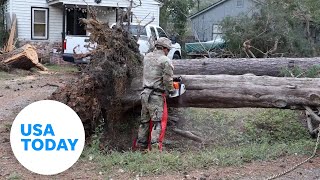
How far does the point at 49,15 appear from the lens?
22688 mm

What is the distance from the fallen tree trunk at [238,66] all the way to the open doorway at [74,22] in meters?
12.7

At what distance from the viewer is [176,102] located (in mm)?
7992

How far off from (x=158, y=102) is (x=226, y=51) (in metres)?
12.1

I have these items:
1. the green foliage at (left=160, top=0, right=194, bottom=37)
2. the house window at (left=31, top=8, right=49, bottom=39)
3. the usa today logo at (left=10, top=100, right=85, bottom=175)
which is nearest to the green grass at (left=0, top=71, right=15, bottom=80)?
the house window at (left=31, top=8, right=49, bottom=39)

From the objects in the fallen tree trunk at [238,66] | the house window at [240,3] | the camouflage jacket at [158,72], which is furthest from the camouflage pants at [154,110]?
the house window at [240,3]

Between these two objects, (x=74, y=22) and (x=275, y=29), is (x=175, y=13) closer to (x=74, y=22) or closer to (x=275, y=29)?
(x=74, y=22)

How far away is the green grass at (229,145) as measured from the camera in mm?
5891

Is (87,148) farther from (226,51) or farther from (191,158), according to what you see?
(226,51)

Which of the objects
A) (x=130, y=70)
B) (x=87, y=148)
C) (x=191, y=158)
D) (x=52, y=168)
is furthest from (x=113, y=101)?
(x=52, y=168)

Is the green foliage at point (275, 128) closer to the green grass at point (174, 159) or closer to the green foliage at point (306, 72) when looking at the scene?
the green foliage at point (306, 72)

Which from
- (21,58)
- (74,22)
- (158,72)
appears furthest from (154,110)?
(74,22)

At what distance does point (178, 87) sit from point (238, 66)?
14.3 feet

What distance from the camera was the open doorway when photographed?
23.2m

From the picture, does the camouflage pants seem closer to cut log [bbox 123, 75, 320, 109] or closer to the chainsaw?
the chainsaw
